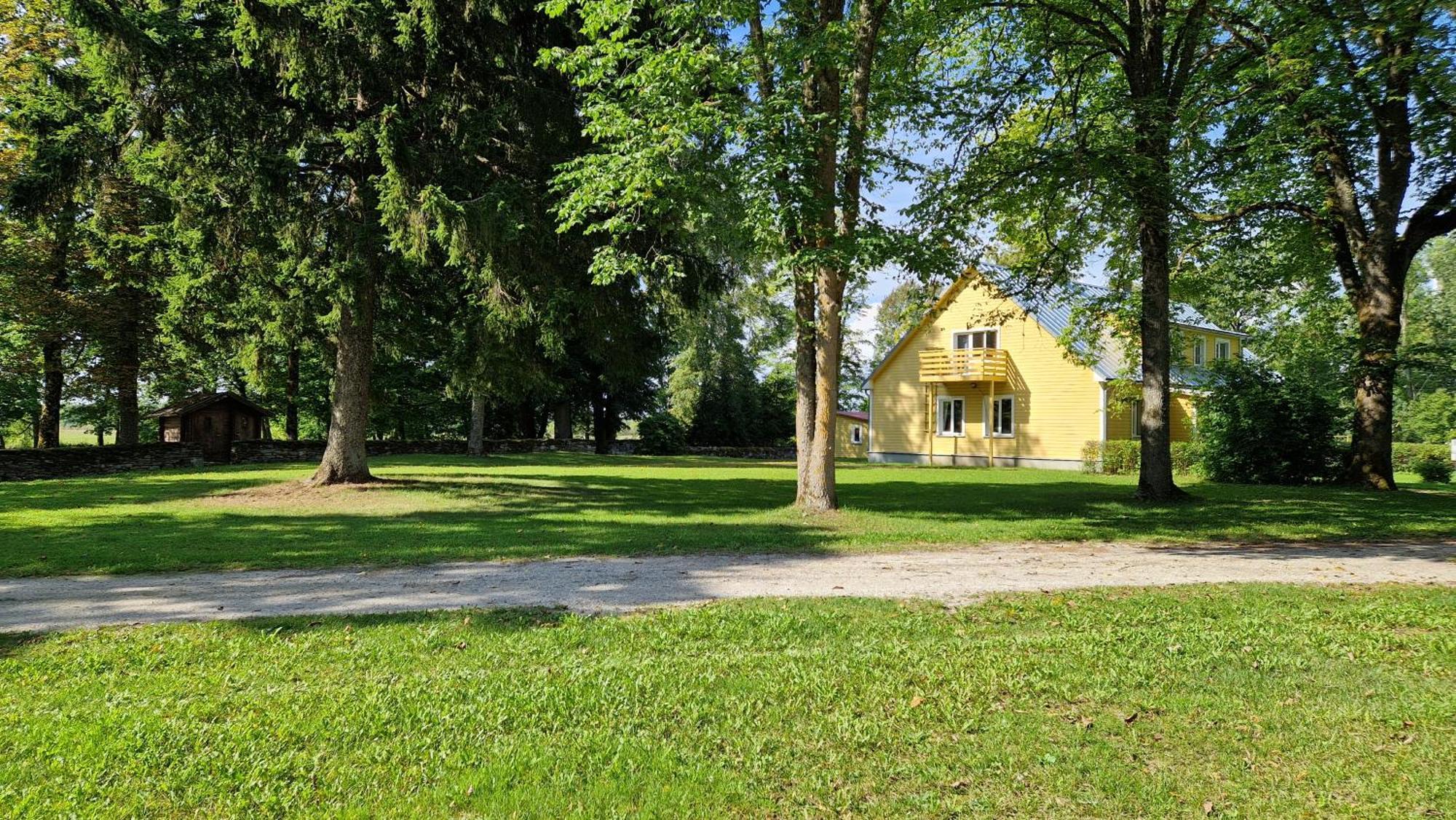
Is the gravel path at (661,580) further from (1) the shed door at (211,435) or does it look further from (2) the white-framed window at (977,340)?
(2) the white-framed window at (977,340)

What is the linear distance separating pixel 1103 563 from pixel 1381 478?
1559 centimetres

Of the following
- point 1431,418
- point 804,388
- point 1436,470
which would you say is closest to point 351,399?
point 804,388

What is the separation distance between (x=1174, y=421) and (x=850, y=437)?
19471mm

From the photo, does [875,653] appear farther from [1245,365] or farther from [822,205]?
[1245,365]

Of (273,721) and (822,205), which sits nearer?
(273,721)

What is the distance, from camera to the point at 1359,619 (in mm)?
6305

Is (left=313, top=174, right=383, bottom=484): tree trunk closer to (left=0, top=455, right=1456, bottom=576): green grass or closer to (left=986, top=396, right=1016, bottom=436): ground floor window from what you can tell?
(left=0, top=455, right=1456, bottom=576): green grass

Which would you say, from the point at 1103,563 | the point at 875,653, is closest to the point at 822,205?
the point at 1103,563

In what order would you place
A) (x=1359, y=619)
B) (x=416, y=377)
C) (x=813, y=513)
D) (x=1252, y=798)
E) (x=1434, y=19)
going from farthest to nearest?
1. (x=416, y=377)
2. (x=813, y=513)
3. (x=1434, y=19)
4. (x=1359, y=619)
5. (x=1252, y=798)

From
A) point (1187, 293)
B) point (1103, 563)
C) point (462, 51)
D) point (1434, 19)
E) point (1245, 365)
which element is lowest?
point (1103, 563)

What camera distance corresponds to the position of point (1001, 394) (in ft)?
109

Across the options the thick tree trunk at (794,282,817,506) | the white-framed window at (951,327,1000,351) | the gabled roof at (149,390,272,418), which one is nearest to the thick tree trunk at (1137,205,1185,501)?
the thick tree trunk at (794,282,817,506)

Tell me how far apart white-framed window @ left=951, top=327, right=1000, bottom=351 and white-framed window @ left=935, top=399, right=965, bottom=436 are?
2.51m

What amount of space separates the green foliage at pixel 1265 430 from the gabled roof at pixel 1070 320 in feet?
5.48
